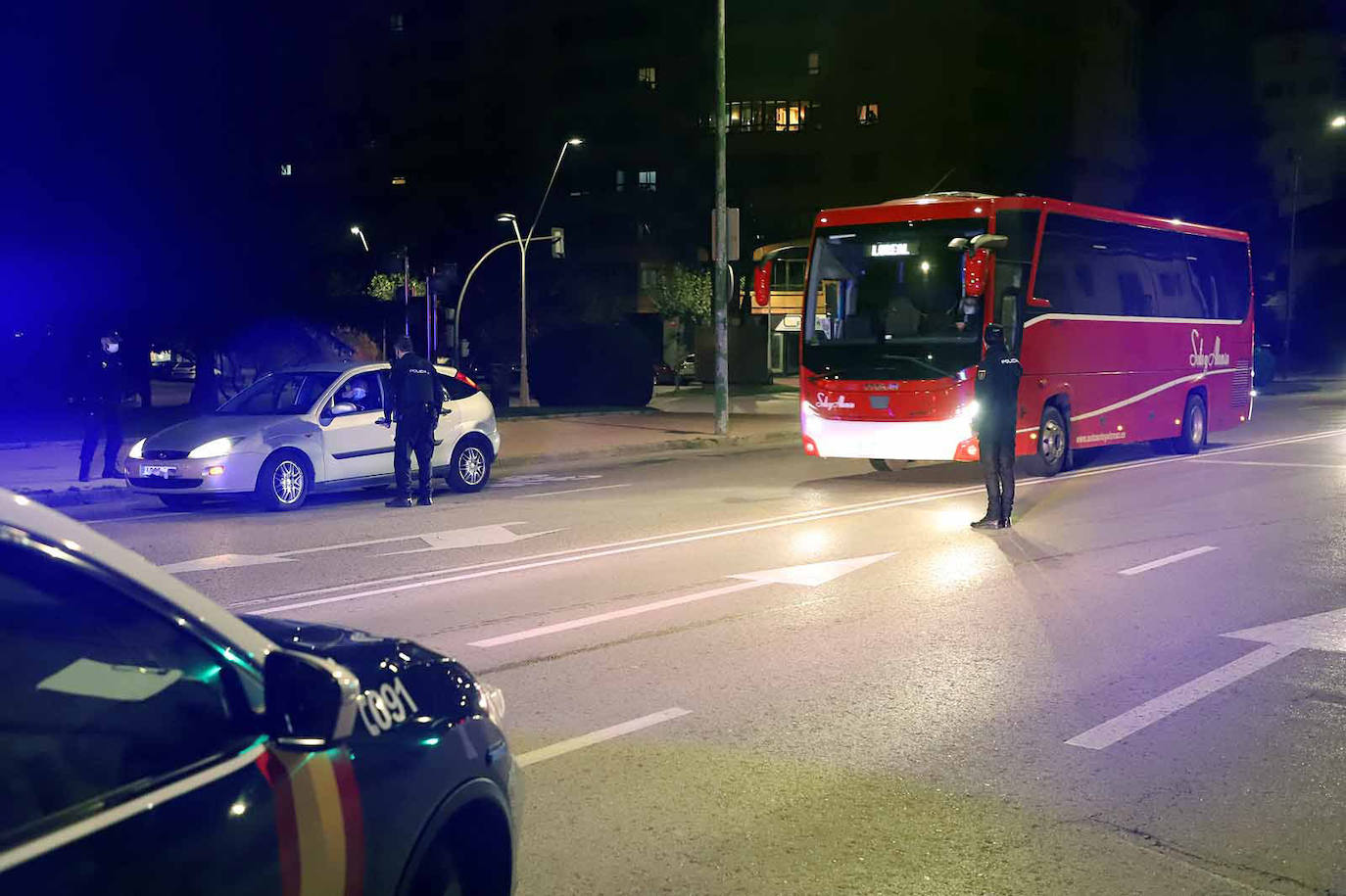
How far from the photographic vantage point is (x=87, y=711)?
2.67m

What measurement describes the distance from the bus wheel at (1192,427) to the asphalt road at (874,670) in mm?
6500

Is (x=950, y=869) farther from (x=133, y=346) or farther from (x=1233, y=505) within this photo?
(x=133, y=346)

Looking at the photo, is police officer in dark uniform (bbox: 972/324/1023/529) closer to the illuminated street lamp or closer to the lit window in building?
the illuminated street lamp

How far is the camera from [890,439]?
57.5 ft

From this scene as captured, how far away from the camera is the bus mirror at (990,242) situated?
17156 mm

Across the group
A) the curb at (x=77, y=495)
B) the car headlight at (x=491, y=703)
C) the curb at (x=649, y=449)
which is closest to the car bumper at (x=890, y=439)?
the curb at (x=649, y=449)

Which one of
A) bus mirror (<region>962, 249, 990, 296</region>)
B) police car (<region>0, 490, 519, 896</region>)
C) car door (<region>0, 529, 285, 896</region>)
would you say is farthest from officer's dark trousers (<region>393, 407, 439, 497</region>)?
Result: car door (<region>0, 529, 285, 896</region>)

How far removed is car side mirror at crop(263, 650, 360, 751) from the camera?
271 cm

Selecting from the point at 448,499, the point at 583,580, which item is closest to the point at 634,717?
the point at 583,580

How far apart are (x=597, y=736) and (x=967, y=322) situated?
12018 millimetres

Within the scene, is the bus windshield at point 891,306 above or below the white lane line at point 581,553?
above

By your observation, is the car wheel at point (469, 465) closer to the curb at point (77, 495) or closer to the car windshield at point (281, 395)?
the car windshield at point (281, 395)

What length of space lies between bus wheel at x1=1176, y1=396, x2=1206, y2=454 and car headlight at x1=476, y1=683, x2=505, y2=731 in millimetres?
19939

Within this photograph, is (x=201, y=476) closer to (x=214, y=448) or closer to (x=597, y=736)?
(x=214, y=448)
